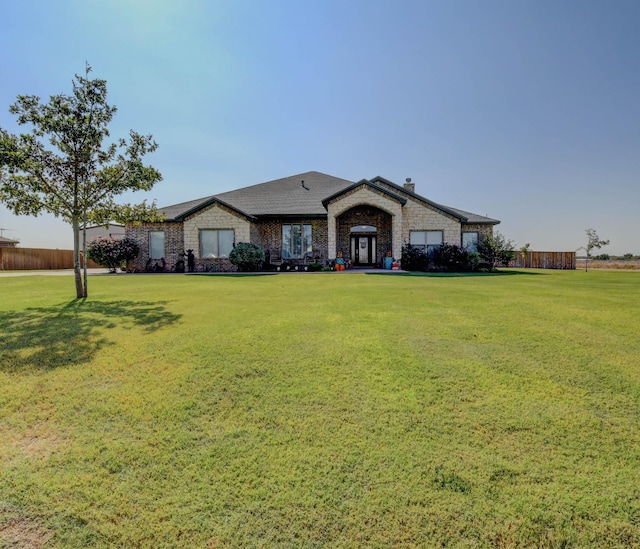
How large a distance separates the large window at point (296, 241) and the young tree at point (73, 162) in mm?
12301

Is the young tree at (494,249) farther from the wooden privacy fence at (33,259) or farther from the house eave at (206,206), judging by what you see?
the wooden privacy fence at (33,259)

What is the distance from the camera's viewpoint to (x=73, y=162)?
9.07 m

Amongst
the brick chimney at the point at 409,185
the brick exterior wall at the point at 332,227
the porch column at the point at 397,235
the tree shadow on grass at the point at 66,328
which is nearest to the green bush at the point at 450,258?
the brick exterior wall at the point at 332,227

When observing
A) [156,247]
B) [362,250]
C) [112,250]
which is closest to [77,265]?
[156,247]

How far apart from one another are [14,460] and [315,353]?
288 cm

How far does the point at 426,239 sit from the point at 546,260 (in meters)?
15.2

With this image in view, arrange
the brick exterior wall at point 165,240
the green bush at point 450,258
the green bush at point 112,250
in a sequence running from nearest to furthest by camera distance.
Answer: the green bush at point 450,258 → the green bush at point 112,250 → the brick exterior wall at point 165,240

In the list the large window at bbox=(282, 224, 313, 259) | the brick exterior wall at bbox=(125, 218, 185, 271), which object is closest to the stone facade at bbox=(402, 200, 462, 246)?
the large window at bbox=(282, 224, 313, 259)

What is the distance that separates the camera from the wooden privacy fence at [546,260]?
2845cm

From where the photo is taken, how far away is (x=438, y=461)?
220 centimetres

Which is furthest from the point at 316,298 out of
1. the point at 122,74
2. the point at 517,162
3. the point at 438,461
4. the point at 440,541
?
the point at 517,162

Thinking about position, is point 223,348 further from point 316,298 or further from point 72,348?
point 316,298

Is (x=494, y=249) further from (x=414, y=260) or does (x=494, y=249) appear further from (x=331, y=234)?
(x=331, y=234)

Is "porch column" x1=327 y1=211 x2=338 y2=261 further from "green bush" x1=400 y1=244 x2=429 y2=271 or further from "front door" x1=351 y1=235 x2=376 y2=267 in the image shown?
"green bush" x1=400 y1=244 x2=429 y2=271
